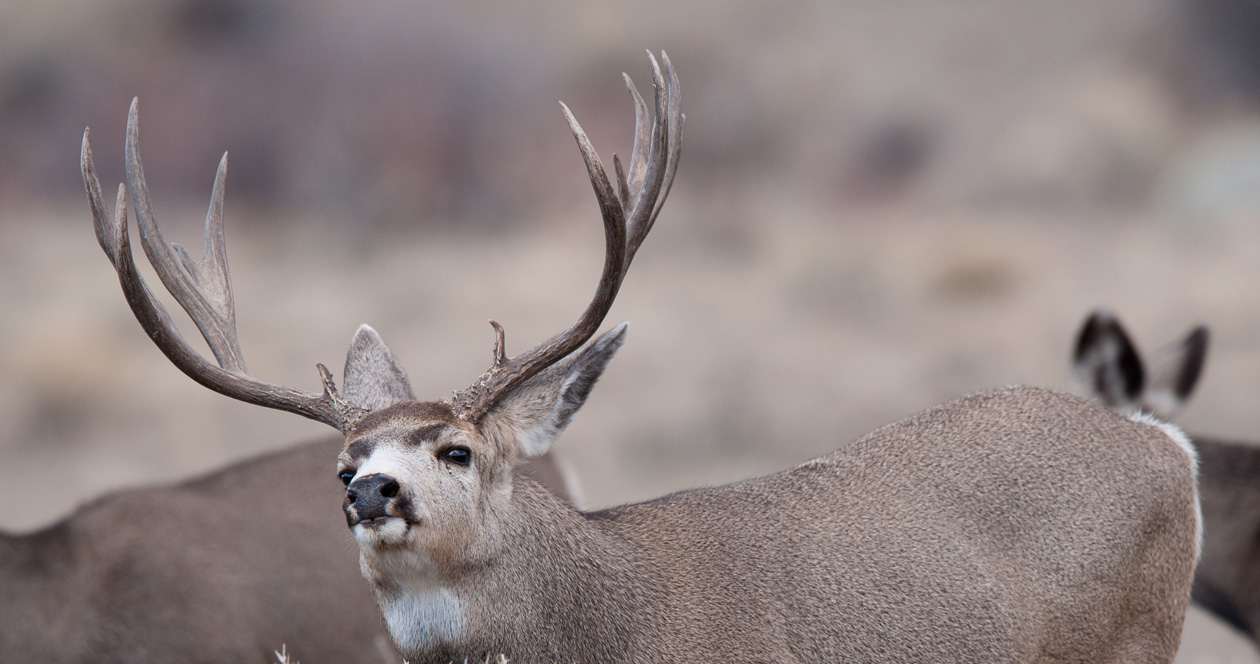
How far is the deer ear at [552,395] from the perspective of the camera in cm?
432

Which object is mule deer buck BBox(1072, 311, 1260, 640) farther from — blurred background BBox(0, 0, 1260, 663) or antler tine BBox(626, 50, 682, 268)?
blurred background BBox(0, 0, 1260, 663)

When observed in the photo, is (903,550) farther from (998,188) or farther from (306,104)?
(306,104)

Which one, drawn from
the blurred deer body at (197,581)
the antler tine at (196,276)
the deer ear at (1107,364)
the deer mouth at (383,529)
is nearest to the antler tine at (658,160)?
the deer mouth at (383,529)

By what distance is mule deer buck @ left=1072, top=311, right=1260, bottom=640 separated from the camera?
21.8 feet

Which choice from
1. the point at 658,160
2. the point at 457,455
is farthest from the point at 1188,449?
the point at 457,455

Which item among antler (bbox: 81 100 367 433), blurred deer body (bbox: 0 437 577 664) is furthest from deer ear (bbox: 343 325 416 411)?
blurred deer body (bbox: 0 437 577 664)

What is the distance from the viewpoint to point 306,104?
22047mm

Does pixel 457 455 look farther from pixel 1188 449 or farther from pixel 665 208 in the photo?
pixel 665 208

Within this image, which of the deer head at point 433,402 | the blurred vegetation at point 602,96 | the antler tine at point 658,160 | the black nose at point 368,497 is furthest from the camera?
the blurred vegetation at point 602,96

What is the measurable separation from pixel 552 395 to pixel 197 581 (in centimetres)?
341

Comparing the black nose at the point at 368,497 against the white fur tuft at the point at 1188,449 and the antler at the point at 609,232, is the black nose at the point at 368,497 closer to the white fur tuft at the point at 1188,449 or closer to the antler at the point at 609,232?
the antler at the point at 609,232

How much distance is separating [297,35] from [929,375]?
1360 centimetres

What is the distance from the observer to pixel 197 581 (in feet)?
22.3

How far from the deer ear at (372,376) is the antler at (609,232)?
592 millimetres
